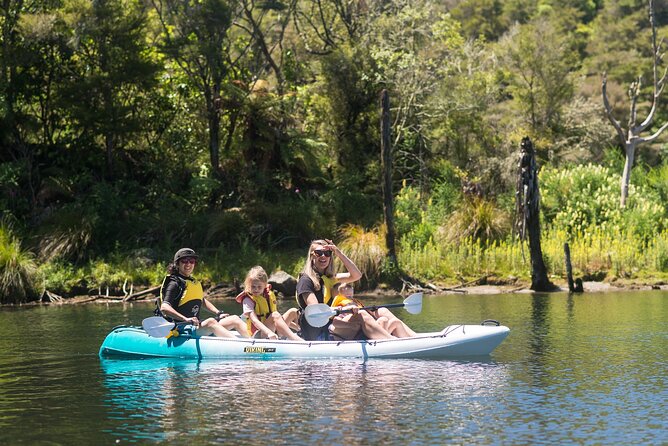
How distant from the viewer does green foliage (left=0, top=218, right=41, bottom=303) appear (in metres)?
24.3

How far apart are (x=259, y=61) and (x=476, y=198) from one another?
33.9ft

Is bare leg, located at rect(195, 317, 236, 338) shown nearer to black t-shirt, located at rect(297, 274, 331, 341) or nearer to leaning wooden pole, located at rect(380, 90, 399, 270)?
black t-shirt, located at rect(297, 274, 331, 341)

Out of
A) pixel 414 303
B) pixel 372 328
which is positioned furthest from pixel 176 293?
pixel 414 303

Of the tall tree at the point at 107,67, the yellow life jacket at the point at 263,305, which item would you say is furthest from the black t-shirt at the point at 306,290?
the tall tree at the point at 107,67

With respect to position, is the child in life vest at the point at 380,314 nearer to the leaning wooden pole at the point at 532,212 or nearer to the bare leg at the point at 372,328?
the bare leg at the point at 372,328

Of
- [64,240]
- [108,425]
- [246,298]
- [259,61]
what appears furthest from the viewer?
[259,61]

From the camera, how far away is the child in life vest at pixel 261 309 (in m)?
14.5

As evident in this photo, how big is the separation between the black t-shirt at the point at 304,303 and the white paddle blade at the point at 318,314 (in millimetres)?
354

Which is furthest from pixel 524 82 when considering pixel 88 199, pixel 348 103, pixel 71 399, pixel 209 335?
pixel 71 399

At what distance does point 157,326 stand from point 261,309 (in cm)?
147

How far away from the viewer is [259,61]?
112 ft

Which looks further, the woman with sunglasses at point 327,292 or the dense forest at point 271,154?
the dense forest at point 271,154

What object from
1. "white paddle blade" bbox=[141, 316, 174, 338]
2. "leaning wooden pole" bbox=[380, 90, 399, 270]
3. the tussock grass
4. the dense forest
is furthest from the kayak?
the tussock grass

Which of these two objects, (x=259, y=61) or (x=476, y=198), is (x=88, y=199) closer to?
(x=259, y=61)
